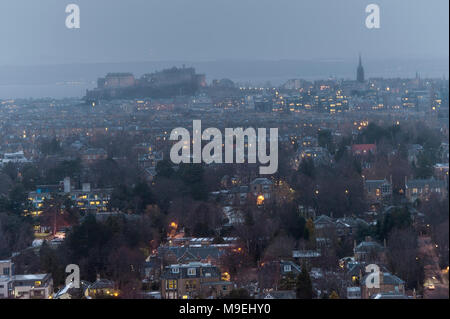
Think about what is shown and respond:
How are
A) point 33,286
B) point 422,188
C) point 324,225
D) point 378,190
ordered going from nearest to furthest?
point 33,286, point 324,225, point 422,188, point 378,190

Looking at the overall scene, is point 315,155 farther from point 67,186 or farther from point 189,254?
point 189,254

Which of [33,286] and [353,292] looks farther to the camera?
[33,286]

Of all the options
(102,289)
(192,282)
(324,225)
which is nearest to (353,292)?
(192,282)

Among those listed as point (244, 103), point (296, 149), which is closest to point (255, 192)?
point (296, 149)

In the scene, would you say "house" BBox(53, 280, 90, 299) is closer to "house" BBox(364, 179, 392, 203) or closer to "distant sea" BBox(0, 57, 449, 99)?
"house" BBox(364, 179, 392, 203)

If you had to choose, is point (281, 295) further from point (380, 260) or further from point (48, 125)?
point (48, 125)

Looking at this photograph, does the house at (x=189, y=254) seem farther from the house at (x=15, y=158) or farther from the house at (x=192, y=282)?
the house at (x=15, y=158)

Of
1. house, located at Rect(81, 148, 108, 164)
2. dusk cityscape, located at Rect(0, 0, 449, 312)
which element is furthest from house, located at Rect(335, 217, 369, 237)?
house, located at Rect(81, 148, 108, 164)
